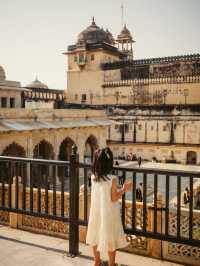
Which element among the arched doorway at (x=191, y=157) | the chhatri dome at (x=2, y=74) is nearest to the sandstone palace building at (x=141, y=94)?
the arched doorway at (x=191, y=157)

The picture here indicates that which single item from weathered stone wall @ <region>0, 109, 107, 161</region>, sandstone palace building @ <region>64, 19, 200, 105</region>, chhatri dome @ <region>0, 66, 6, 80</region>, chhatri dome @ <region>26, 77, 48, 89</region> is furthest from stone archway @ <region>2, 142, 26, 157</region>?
chhatri dome @ <region>26, 77, 48, 89</region>

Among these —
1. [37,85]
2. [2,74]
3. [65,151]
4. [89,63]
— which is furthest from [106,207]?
[37,85]

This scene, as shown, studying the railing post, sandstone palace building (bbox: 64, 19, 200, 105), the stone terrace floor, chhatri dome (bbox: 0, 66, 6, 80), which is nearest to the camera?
the stone terrace floor

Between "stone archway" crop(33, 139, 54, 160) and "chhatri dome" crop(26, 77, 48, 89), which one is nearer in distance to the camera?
"stone archway" crop(33, 139, 54, 160)

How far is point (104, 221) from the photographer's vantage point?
3.30m

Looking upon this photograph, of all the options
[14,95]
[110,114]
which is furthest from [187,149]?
[14,95]

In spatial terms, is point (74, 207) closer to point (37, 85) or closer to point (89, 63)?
point (89, 63)

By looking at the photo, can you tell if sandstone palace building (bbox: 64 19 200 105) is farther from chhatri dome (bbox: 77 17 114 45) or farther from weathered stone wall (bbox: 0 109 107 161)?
weathered stone wall (bbox: 0 109 107 161)

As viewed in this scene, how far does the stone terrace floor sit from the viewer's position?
365 cm

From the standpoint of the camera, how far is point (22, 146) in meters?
19.3

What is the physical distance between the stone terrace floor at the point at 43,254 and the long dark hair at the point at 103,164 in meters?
1.10

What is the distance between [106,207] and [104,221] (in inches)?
5.7

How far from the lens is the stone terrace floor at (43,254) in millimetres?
3654

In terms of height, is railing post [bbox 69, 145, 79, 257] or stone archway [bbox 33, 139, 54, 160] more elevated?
railing post [bbox 69, 145, 79, 257]
